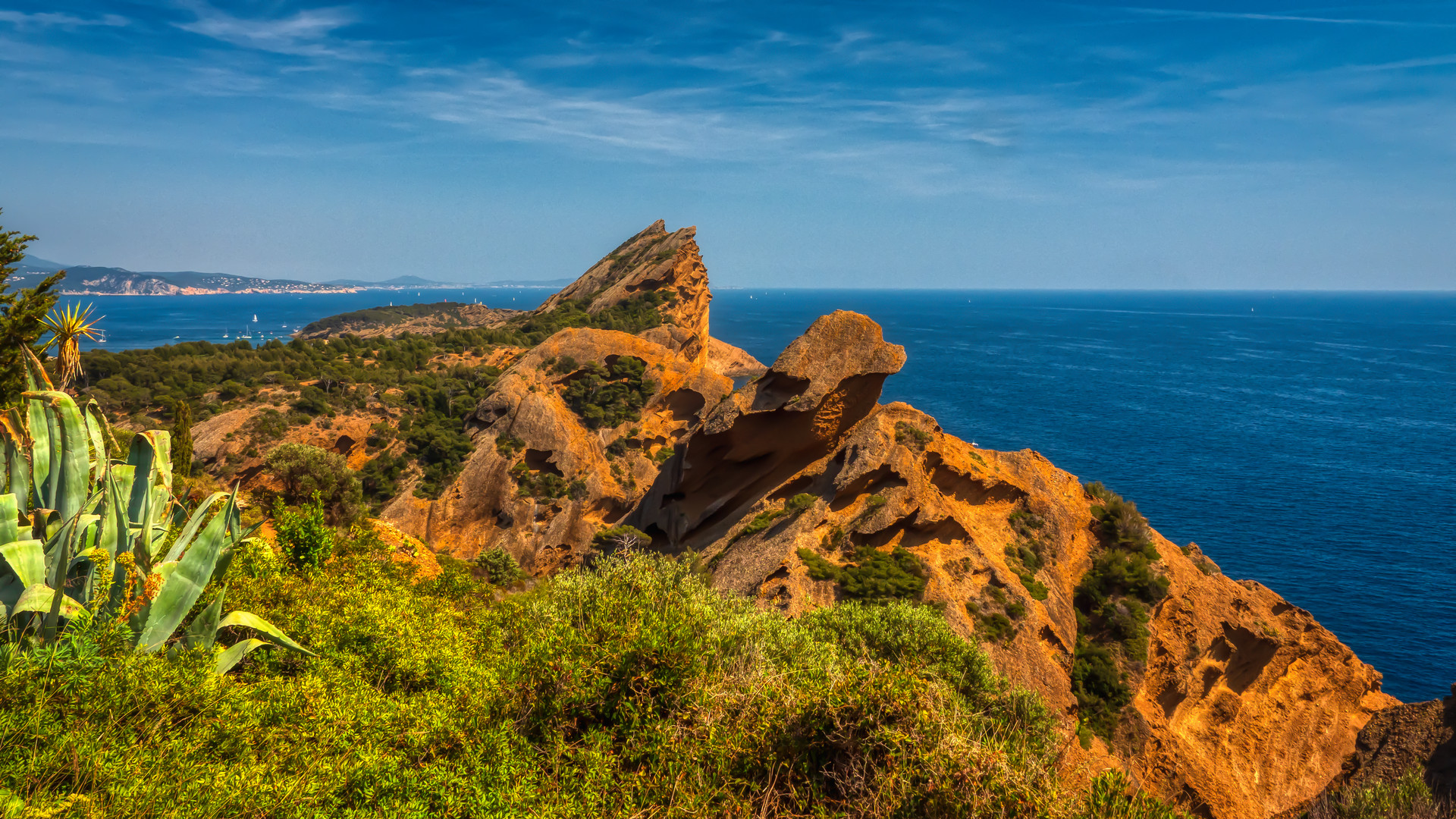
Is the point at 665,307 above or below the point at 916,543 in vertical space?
above

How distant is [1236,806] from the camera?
27250 millimetres

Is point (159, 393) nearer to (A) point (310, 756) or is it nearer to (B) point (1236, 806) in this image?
(A) point (310, 756)

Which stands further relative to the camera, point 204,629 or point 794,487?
point 794,487

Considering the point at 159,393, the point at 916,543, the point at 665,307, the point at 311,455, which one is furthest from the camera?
the point at 665,307

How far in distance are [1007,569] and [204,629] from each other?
28773 millimetres

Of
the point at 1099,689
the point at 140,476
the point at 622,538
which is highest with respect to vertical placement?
the point at 140,476

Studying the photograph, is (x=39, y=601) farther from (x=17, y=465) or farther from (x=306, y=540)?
(x=306, y=540)

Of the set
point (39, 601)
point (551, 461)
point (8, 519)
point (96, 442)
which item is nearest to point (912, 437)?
point (96, 442)

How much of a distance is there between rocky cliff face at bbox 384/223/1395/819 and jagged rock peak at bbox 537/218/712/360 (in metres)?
51.2

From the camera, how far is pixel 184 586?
471 inches

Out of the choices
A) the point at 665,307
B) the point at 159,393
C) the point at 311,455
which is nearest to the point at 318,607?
the point at 311,455

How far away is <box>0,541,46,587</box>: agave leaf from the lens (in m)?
10.4

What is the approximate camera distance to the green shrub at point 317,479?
43.6 m

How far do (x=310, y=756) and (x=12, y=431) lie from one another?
7616 millimetres
